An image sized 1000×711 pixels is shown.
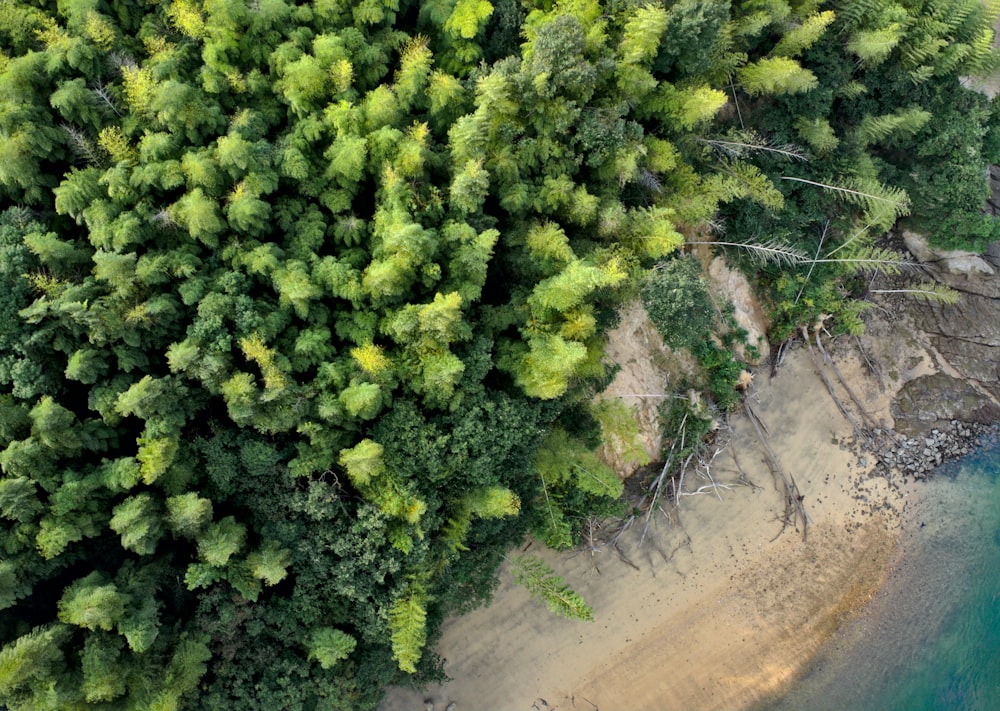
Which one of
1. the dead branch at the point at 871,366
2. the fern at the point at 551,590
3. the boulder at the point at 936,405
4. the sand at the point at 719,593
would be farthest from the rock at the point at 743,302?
the fern at the point at 551,590

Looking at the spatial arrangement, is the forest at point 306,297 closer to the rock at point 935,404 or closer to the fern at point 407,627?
the fern at point 407,627

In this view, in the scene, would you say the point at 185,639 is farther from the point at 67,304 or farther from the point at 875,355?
the point at 875,355

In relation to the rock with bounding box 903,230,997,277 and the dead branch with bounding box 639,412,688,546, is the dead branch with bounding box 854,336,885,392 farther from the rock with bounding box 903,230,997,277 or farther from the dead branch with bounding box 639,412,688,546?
the dead branch with bounding box 639,412,688,546

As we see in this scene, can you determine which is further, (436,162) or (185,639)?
(436,162)

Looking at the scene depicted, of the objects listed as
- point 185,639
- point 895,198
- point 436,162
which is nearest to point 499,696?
point 185,639

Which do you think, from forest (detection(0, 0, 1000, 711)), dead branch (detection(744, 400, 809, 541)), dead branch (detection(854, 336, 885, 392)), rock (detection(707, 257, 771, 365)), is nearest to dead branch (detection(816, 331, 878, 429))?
dead branch (detection(854, 336, 885, 392))

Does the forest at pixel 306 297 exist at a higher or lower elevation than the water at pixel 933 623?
higher

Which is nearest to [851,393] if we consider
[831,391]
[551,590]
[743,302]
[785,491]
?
[831,391]

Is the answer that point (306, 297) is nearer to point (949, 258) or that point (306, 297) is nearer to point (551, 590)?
point (551, 590)
